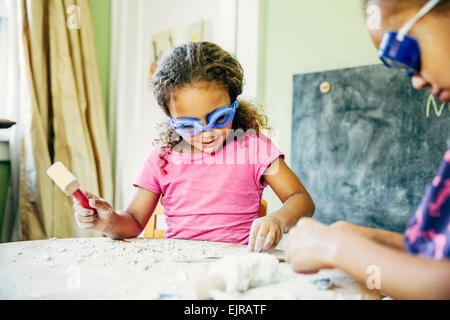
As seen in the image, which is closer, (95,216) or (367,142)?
(95,216)

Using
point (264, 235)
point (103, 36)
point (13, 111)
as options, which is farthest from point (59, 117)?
point (264, 235)

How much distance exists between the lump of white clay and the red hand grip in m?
0.50

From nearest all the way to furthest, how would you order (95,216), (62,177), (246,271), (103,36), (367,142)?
(246,271), (62,177), (95,216), (367,142), (103,36)

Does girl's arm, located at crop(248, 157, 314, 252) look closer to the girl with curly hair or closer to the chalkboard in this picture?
the girl with curly hair

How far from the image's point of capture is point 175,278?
761 millimetres

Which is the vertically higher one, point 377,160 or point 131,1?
point 131,1

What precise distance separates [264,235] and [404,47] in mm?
581

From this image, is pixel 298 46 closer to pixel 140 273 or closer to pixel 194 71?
pixel 194 71

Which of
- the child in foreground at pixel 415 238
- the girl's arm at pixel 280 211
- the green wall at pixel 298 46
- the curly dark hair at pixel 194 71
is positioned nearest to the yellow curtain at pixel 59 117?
the green wall at pixel 298 46

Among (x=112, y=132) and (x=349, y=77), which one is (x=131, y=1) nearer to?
(x=112, y=132)

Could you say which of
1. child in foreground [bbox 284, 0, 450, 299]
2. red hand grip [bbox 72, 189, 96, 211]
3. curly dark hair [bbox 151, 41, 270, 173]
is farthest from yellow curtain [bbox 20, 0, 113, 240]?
child in foreground [bbox 284, 0, 450, 299]

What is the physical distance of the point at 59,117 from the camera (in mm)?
2566

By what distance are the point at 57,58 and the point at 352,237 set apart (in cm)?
243

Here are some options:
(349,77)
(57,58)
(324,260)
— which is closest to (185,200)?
(324,260)
